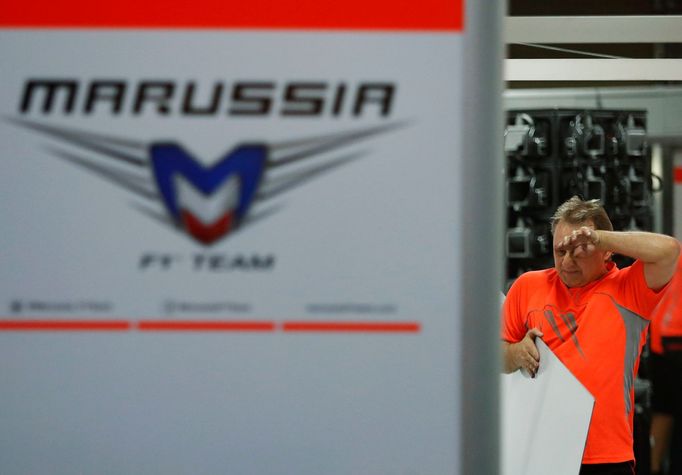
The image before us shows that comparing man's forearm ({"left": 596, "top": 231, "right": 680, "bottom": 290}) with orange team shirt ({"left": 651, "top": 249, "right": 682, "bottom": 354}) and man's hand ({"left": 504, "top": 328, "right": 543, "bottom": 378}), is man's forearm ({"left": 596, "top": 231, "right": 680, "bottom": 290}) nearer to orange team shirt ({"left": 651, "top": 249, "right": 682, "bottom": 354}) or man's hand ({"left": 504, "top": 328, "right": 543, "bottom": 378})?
man's hand ({"left": 504, "top": 328, "right": 543, "bottom": 378})

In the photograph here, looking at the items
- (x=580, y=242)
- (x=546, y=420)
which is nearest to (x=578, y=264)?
(x=580, y=242)

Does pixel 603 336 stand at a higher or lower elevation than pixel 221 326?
higher

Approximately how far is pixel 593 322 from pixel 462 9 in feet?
7.95

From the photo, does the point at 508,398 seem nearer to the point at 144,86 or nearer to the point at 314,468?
the point at 314,468

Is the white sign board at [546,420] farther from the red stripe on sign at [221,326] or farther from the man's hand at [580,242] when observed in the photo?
the red stripe on sign at [221,326]

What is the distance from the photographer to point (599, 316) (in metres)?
3.44

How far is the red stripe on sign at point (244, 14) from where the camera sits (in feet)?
4.07

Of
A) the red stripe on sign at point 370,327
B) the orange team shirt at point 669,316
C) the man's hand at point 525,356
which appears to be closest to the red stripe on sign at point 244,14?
the red stripe on sign at point 370,327

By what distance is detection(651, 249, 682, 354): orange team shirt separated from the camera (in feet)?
20.6

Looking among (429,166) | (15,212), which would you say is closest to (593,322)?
(429,166)

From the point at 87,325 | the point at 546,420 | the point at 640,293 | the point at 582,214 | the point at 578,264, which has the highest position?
the point at 582,214

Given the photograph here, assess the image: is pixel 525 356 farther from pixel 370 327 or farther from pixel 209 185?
pixel 209 185

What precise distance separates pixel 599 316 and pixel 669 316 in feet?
10.3

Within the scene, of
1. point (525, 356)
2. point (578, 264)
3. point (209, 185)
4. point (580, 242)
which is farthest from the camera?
point (578, 264)
